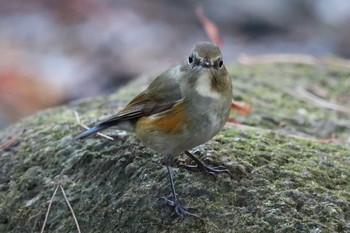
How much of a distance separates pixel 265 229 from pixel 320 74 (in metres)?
3.21

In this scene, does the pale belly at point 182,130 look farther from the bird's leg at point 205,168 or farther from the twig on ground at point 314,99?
the twig on ground at point 314,99

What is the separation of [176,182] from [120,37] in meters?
6.23

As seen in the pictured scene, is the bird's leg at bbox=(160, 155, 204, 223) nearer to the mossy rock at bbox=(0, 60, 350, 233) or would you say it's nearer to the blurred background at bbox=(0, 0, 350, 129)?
the mossy rock at bbox=(0, 60, 350, 233)

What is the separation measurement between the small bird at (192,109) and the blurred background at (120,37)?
4.15 m

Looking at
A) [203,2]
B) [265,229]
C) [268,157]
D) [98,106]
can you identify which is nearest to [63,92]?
[98,106]

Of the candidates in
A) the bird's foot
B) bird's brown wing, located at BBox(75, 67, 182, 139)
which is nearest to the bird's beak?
bird's brown wing, located at BBox(75, 67, 182, 139)

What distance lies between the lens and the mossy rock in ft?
8.73

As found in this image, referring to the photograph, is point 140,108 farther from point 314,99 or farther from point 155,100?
point 314,99

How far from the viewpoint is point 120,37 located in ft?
29.1

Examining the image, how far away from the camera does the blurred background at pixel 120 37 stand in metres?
7.46

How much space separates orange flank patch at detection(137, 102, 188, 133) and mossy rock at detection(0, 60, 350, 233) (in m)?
0.23

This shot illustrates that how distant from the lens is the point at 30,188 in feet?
10.6

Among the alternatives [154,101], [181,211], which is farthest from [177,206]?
[154,101]

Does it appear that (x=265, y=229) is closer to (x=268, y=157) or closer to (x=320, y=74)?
(x=268, y=157)
